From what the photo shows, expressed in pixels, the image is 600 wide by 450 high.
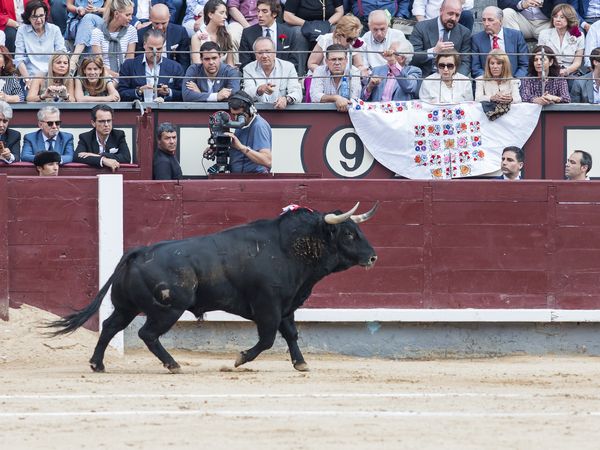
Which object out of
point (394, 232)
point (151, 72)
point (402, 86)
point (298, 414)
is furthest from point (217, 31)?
point (298, 414)

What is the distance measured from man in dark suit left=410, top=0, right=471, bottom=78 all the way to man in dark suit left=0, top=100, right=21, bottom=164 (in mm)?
3682

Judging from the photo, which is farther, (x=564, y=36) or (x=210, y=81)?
(x=564, y=36)

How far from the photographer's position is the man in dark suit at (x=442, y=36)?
13.6m

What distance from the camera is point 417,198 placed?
12.2 m

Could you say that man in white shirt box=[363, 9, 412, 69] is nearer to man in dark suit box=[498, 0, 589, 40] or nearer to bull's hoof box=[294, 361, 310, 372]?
man in dark suit box=[498, 0, 589, 40]

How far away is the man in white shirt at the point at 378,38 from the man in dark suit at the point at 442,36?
11.5 inches

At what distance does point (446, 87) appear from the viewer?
13.4 meters

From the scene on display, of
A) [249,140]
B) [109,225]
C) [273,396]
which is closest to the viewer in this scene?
[273,396]

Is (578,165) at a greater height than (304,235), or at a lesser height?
greater

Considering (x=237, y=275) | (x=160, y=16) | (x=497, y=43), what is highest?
(x=160, y=16)

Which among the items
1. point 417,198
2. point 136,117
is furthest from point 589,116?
point 136,117

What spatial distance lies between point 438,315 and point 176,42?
3700 millimetres

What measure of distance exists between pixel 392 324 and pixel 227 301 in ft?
7.93

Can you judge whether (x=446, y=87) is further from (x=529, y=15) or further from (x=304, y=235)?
(x=304, y=235)
